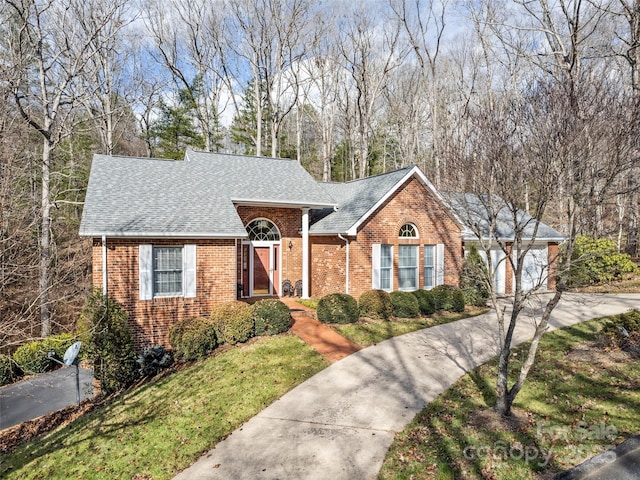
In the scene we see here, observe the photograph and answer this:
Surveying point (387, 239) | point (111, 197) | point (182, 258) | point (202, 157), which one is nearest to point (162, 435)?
point (182, 258)

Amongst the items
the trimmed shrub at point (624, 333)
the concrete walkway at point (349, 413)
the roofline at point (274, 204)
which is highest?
the roofline at point (274, 204)

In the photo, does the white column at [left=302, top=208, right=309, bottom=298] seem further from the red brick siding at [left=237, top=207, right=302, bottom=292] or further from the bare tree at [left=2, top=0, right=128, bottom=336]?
the bare tree at [left=2, top=0, right=128, bottom=336]

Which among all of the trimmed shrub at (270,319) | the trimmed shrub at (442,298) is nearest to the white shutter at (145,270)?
the trimmed shrub at (270,319)

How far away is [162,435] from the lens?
6578 mm

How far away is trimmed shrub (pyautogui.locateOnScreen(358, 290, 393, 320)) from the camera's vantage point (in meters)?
12.4

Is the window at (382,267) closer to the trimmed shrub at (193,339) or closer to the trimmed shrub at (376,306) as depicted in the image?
the trimmed shrub at (376,306)

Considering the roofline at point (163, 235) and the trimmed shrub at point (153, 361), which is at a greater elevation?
the roofline at point (163, 235)

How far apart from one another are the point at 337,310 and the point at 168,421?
5.92 m

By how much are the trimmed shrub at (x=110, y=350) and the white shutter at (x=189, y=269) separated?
206 centimetres

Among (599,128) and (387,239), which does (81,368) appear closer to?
(387,239)

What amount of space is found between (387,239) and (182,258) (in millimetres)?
7513

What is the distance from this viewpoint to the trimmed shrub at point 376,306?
40.6 ft

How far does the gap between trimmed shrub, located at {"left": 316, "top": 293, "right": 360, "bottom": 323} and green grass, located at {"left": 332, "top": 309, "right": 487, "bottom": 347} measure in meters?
0.25

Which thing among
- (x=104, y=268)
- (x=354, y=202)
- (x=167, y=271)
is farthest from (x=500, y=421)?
(x=354, y=202)
